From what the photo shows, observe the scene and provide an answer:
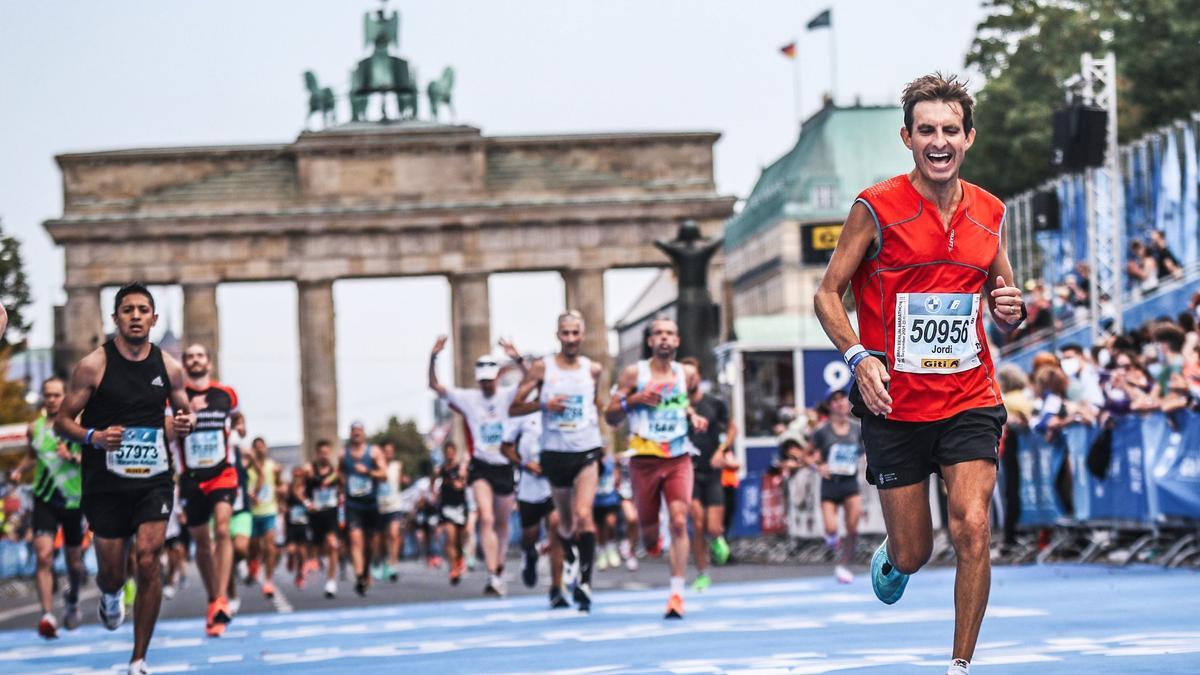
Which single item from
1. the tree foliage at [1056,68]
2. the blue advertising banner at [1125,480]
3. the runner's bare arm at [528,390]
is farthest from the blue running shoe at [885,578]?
the tree foliage at [1056,68]

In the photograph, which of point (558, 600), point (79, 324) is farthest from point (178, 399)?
point (79, 324)

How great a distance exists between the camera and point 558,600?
58.2ft

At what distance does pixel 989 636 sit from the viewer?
11.8 m

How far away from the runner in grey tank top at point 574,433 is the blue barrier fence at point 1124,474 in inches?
178

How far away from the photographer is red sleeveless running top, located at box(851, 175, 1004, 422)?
8062 mm

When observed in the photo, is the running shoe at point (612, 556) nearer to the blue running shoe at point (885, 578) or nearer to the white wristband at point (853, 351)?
the blue running shoe at point (885, 578)

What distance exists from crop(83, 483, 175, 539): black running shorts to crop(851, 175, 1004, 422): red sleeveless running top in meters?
4.58

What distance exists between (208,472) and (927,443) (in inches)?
342

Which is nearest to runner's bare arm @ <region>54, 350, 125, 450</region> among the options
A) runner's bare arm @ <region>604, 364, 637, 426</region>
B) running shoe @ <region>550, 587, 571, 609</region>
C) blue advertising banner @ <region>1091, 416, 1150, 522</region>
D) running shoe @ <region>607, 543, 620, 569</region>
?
runner's bare arm @ <region>604, 364, 637, 426</region>

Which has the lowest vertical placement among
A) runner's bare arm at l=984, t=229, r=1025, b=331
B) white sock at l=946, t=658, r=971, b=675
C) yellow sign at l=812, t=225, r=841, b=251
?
white sock at l=946, t=658, r=971, b=675

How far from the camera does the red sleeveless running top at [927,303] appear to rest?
26.5 feet

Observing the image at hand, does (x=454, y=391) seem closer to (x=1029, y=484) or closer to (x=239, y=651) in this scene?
(x=1029, y=484)

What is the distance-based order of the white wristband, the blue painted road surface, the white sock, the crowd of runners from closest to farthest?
the white sock → the white wristband → the crowd of runners → the blue painted road surface

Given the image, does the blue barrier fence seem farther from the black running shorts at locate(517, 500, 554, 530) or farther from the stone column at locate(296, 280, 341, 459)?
the stone column at locate(296, 280, 341, 459)
